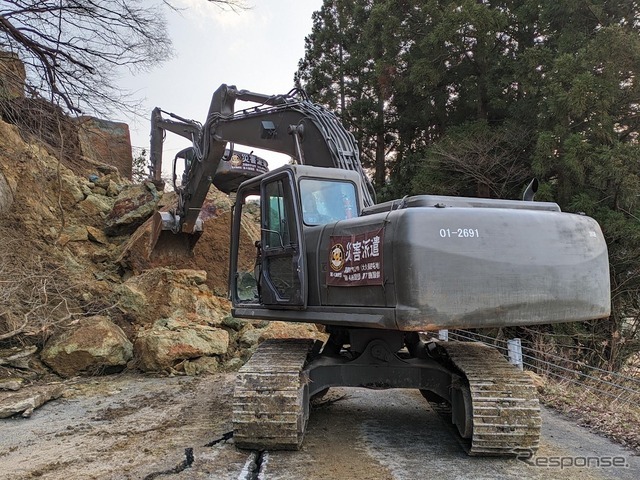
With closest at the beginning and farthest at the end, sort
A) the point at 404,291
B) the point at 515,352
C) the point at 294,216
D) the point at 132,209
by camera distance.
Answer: the point at 404,291 → the point at 294,216 → the point at 515,352 → the point at 132,209

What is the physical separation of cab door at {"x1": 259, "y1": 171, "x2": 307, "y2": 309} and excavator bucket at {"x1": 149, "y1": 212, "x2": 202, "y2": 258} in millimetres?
4894

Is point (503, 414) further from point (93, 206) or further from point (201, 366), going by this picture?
point (93, 206)

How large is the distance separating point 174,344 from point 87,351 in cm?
111

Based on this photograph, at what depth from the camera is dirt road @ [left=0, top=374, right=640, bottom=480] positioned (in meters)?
3.68

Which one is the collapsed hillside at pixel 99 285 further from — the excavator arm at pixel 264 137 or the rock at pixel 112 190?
the excavator arm at pixel 264 137

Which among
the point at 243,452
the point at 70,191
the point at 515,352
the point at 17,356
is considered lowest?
the point at 243,452

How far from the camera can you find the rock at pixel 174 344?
284 inches

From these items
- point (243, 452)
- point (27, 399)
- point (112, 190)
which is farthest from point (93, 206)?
point (243, 452)

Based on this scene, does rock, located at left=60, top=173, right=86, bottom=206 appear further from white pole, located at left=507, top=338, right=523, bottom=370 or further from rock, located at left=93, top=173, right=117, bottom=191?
white pole, located at left=507, top=338, right=523, bottom=370

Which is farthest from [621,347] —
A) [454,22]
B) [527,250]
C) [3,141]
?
[3,141]

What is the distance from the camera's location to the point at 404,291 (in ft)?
11.3

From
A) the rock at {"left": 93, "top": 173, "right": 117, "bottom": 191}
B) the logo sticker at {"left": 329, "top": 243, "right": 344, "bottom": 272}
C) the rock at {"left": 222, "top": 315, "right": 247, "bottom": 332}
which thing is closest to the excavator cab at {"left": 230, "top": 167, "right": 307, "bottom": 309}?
the logo sticker at {"left": 329, "top": 243, "right": 344, "bottom": 272}

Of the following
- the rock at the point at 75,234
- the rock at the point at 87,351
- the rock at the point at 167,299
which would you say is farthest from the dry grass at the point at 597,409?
the rock at the point at 75,234

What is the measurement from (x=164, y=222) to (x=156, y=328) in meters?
2.18
